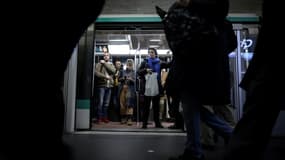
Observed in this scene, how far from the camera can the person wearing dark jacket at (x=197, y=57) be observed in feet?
4.56

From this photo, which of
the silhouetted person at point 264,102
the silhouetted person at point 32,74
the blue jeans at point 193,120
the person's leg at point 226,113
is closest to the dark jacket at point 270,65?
the silhouetted person at point 264,102

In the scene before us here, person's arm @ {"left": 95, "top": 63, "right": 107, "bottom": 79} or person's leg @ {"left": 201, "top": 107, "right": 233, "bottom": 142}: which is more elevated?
person's arm @ {"left": 95, "top": 63, "right": 107, "bottom": 79}

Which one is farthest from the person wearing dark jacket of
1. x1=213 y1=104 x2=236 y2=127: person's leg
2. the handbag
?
the handbag

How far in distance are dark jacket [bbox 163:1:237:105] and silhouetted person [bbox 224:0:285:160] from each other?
2.11ft

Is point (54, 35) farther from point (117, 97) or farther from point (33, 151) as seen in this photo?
point (117, 97)

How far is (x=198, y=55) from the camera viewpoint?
1432 mm

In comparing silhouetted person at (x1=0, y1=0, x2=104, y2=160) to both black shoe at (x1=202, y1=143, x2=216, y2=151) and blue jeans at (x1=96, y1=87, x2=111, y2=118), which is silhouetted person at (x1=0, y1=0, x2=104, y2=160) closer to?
black shoe at (x1=202, y1=143, x2=216, y2=151)

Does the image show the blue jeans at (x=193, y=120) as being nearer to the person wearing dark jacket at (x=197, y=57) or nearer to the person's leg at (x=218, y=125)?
the person wearing dark jacket at (x=197, y=57)

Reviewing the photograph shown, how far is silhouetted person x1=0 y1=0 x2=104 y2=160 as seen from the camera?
0.47 meters

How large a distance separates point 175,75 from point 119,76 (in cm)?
363

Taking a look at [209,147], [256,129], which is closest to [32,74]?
[256,129]

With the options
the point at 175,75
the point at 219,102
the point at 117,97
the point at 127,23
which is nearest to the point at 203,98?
the point at 219,102

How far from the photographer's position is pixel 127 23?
3.93 m

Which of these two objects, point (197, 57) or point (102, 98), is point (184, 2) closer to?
point (197, 57)
